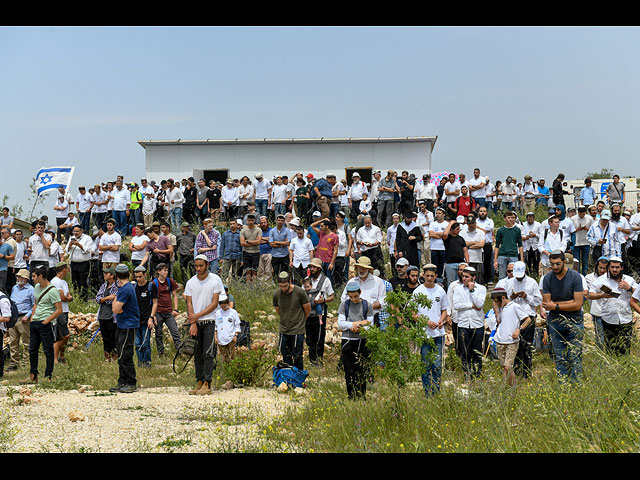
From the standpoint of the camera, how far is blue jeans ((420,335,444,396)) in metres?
8.60

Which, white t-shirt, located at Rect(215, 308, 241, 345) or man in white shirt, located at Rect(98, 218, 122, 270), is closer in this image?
white t-shirt, located at Rect(215, 308, 241, 345)

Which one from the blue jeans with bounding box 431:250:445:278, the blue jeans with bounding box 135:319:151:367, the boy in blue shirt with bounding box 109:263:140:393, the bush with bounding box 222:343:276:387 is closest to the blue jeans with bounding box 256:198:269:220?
the blue jeans with bounding box 431:250:445:278

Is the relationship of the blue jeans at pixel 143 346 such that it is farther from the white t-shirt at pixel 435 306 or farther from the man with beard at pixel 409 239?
the man with beard at pixel 409 239

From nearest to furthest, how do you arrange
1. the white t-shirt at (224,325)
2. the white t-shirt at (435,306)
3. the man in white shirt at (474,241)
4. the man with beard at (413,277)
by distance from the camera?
the white t-shirt at (435,306)
the man with beard at (413,277)
the white t-shirt at (224,325)
the man in white shirt at (474,241)

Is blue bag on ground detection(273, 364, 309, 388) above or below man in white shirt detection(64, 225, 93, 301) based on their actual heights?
below

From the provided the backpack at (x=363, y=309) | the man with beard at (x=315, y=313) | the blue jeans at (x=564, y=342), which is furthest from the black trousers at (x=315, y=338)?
the blue jeans at (x=564, y=342)

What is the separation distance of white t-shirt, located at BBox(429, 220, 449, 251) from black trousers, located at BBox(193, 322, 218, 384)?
6.89 metres

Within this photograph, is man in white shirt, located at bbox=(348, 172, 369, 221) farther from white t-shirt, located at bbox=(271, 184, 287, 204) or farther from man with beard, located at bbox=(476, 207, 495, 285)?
man with beard, located at bbox=(476, 207, 495, 285)

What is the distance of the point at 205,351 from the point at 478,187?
41.6 feet

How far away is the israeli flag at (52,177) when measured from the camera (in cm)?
2212

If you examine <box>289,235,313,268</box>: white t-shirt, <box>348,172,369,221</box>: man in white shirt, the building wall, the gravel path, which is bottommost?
the gravel path

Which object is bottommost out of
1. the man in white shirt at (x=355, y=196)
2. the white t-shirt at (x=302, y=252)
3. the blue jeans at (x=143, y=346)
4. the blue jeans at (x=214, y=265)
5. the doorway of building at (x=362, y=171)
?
the blue jeans at (x=143, y=346)

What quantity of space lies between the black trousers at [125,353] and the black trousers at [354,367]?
11.9 ft

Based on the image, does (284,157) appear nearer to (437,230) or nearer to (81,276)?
(81,276)
